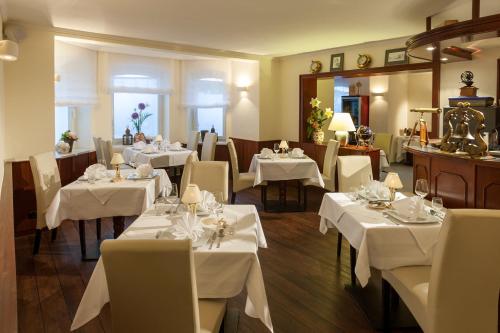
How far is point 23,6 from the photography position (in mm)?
4215

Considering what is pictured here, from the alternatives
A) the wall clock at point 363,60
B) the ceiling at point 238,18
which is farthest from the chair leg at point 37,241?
the wall clock at point 363,60

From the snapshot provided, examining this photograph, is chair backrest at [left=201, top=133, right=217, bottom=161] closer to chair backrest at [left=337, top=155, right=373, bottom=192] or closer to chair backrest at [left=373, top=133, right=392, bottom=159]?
chair backrest at [left=337, top=155, right=373, bottom=192]

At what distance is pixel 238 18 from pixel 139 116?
155 inches

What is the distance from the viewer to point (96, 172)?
158 inches

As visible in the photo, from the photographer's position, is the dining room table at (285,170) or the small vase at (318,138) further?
the small vase at (318,138)

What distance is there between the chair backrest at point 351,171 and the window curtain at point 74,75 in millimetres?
4366

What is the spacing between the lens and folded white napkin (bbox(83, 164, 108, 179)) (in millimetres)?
3965

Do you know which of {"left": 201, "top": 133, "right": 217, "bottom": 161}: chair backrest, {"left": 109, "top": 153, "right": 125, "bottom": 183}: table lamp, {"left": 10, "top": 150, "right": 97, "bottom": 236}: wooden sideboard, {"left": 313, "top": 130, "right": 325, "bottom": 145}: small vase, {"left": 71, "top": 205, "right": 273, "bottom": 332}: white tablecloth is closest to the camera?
{"left": 71, "top": 205, "right": 273, "bottom": 332}: white tablecloth

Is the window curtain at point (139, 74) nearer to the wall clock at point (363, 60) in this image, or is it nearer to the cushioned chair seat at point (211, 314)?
the wall clock at point (363, 60)

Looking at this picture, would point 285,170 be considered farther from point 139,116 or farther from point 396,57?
point 139,116

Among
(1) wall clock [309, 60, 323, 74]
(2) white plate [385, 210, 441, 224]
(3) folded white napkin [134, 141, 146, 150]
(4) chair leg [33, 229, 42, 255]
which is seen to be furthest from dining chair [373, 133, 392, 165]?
(4) chair leg [33, 229, 42, 255]

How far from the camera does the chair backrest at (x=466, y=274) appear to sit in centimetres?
188

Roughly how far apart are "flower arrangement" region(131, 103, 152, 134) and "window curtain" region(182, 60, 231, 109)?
0.83 meters

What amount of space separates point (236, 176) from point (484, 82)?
11.1ft
